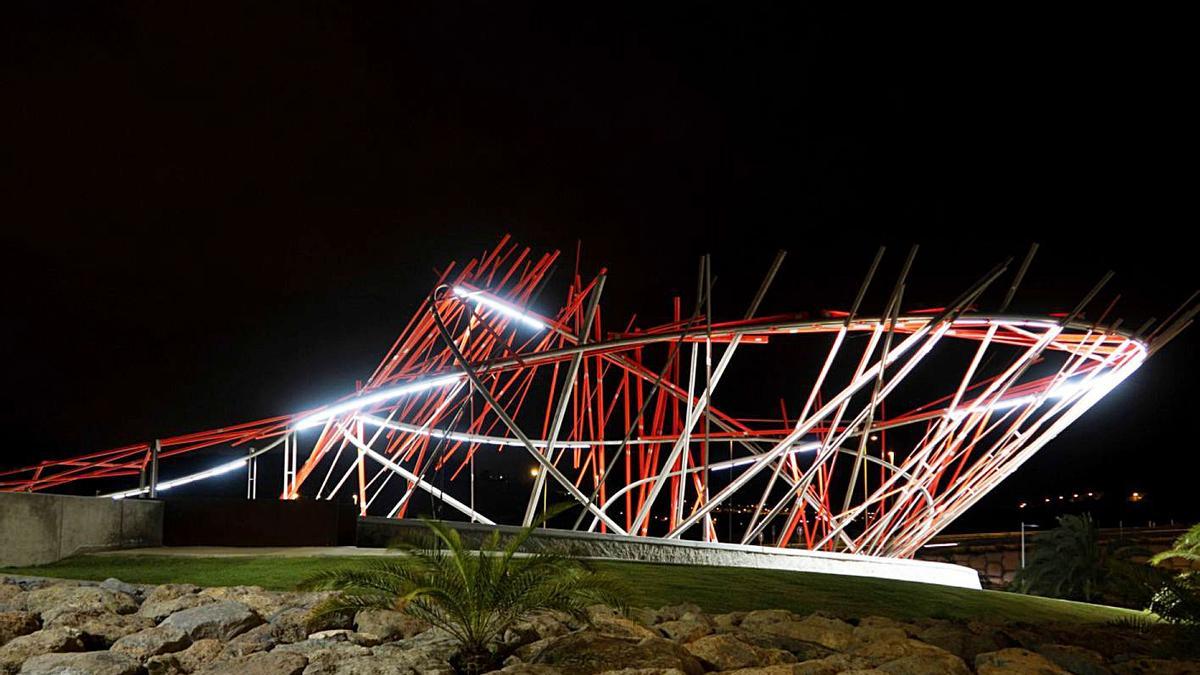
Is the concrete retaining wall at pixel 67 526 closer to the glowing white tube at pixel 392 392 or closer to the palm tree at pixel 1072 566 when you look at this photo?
the glowing white tube at pixel 392 392

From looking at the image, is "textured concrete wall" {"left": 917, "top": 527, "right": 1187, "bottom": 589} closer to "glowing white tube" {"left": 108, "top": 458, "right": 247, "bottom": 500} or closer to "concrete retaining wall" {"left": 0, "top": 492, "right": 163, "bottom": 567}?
"glowing white tube" {"left": 108, "top": 458, "right": 247, "bottom": 500}

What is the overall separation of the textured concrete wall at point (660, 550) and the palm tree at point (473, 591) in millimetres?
6200

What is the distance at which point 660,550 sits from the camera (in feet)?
65.6


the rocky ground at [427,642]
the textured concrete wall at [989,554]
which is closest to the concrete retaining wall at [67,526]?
the rocky ground at [427,642]

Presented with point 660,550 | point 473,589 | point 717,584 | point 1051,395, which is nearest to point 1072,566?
point 1051,395

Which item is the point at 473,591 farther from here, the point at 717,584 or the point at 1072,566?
the point at 1072,566

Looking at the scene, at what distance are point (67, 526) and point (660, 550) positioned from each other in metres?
9.90

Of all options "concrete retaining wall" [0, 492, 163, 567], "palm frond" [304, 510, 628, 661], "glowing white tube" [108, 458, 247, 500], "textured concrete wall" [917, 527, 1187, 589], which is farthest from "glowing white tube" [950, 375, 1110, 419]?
"textured concrete wall" [917, 527, 1187, 589]

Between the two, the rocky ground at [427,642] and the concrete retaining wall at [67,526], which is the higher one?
the concrete retaining wall at [67,526]

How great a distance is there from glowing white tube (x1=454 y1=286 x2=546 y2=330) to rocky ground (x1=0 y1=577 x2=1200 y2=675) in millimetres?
10680

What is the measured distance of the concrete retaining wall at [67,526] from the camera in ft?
51.2

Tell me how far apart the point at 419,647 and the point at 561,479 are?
394 inches

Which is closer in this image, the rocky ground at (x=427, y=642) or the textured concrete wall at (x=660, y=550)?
the rocky ground at (x=427, y=642)

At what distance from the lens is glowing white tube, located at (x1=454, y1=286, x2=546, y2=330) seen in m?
22.3
